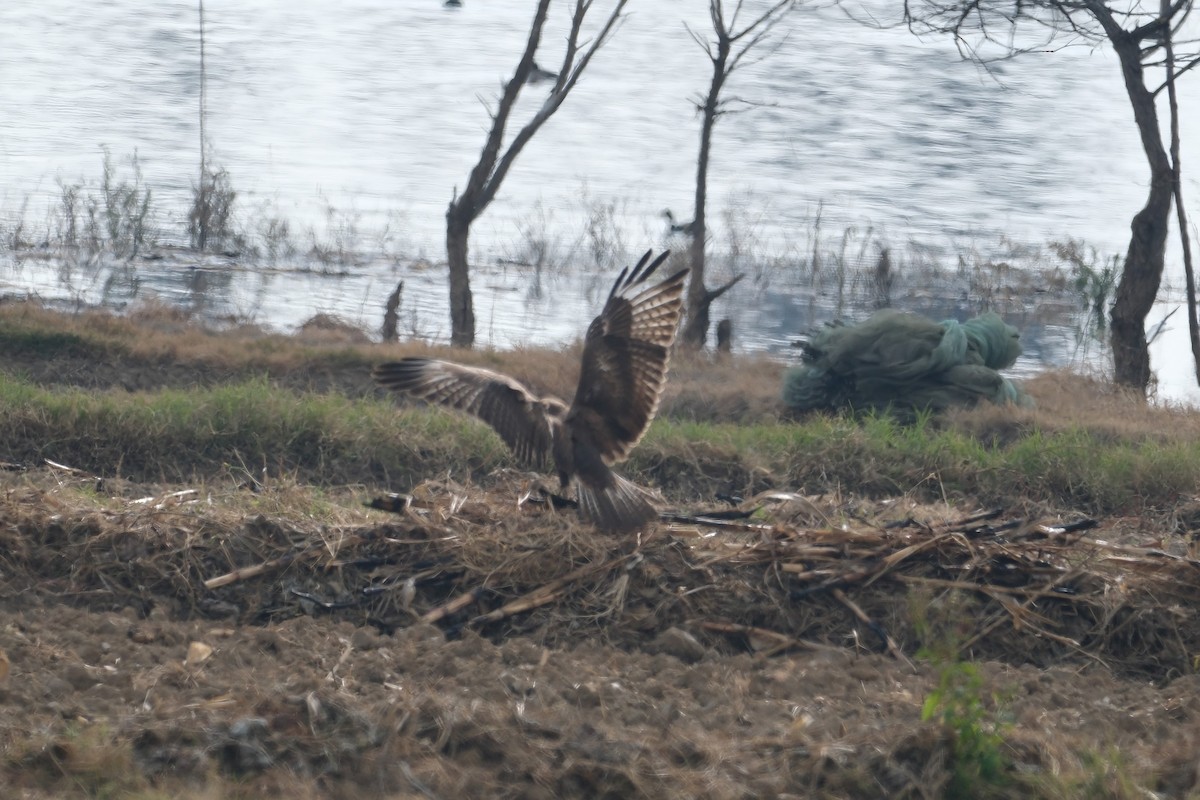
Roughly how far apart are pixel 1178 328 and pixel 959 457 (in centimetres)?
938

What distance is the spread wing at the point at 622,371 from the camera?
5855 millimetres

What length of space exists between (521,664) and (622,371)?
1.67 metres

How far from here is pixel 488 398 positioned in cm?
584

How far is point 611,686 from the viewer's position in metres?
4.34

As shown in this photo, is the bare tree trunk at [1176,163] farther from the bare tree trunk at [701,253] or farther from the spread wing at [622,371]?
the spread wing at [622,371]

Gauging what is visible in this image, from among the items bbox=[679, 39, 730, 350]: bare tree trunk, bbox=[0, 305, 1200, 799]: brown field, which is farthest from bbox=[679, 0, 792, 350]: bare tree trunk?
bbox=[0, 305, 1200, 799]: brown field

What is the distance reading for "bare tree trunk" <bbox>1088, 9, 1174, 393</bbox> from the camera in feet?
35.6

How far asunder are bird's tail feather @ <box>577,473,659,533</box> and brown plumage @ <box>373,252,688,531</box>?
212mm

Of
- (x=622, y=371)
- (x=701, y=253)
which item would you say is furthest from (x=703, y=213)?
(x=622, y=371)

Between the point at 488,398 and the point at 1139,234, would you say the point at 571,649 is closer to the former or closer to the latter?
the point at 488,398

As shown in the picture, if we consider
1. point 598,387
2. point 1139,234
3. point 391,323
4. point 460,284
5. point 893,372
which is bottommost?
point 391,323

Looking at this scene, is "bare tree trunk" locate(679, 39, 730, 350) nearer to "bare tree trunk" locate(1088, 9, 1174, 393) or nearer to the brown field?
"bare tree trunk" locate(1088, 9, 1174, 393)

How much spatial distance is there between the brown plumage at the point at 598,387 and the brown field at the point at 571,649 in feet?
1.02

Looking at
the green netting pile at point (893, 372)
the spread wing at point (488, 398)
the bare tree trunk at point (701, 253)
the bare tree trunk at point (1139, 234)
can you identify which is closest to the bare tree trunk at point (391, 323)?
the bare tree trunk at point (701, 253)
